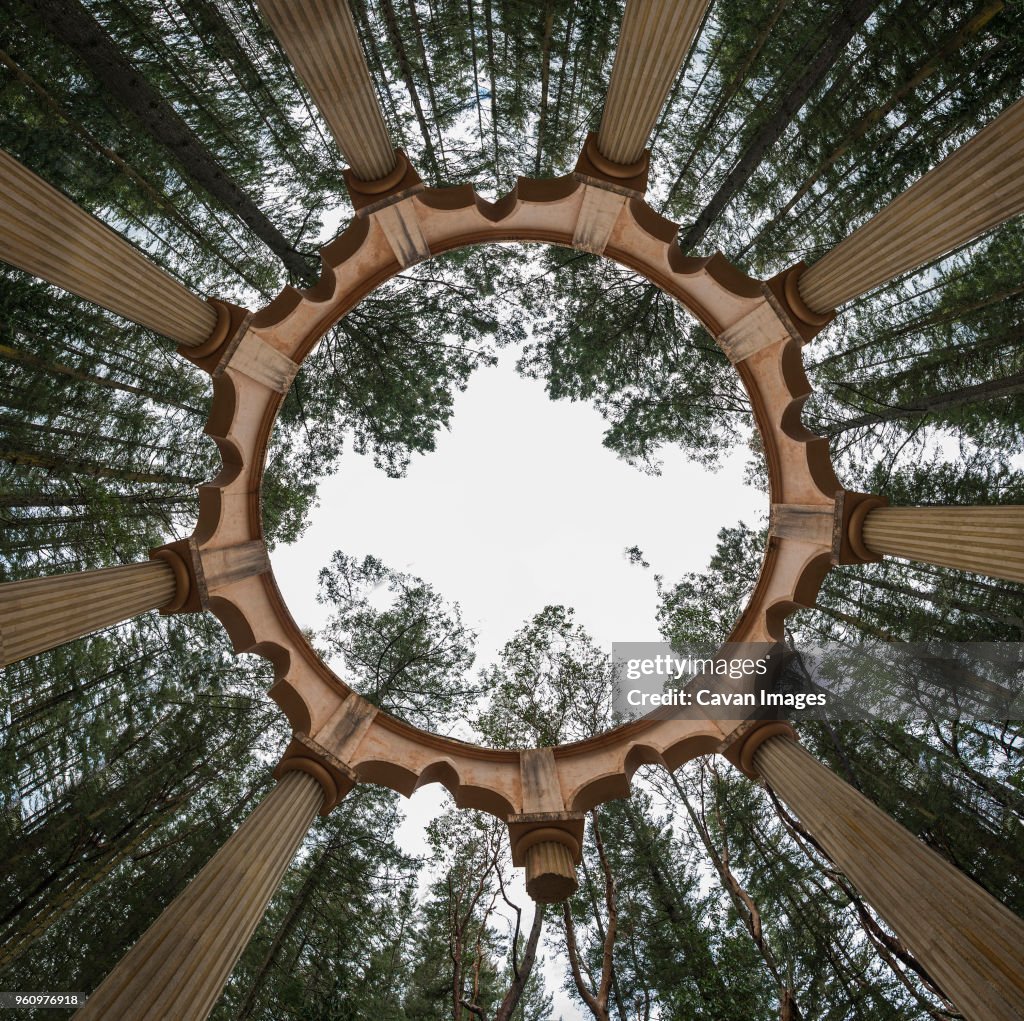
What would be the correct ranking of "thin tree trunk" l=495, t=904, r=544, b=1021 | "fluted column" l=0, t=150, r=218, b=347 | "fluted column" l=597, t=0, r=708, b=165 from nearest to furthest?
"fluted column" l=0, t=150, r=218, b=347
"fluted column" l=597, t=0, r=708, b=165
"thin tree trunk" l=495, t=904, r=544, b=1021

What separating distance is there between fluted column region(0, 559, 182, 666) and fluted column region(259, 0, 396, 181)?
7.63 metres

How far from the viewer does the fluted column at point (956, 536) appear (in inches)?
357

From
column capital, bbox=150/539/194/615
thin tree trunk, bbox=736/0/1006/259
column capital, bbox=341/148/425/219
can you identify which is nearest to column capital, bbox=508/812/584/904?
column capital, bbox=150/539/194/615

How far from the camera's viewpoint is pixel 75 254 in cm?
960

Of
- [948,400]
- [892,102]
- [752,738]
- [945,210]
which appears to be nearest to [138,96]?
[945,210]

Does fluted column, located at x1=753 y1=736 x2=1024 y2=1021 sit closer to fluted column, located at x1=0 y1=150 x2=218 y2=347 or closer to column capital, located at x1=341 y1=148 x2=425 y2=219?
column capital, located at x1=341 y1=148 x2=425 y2=219

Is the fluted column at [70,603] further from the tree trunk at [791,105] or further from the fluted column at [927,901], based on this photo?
the tree trunk at [791,105]

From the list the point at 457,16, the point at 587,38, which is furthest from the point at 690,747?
the point at 457,16

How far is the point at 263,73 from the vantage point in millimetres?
13805

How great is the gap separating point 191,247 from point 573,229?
339 inches

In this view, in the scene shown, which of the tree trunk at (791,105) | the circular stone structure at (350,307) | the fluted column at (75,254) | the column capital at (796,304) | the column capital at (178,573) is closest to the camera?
the fluted column at (75,254)

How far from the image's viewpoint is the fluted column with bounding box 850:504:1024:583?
906cm

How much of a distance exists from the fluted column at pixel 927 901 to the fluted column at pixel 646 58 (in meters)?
10.8

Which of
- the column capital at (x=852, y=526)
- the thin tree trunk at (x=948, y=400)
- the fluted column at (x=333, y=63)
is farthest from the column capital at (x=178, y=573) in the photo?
the thin tree trunk at (x=948, y=400)
